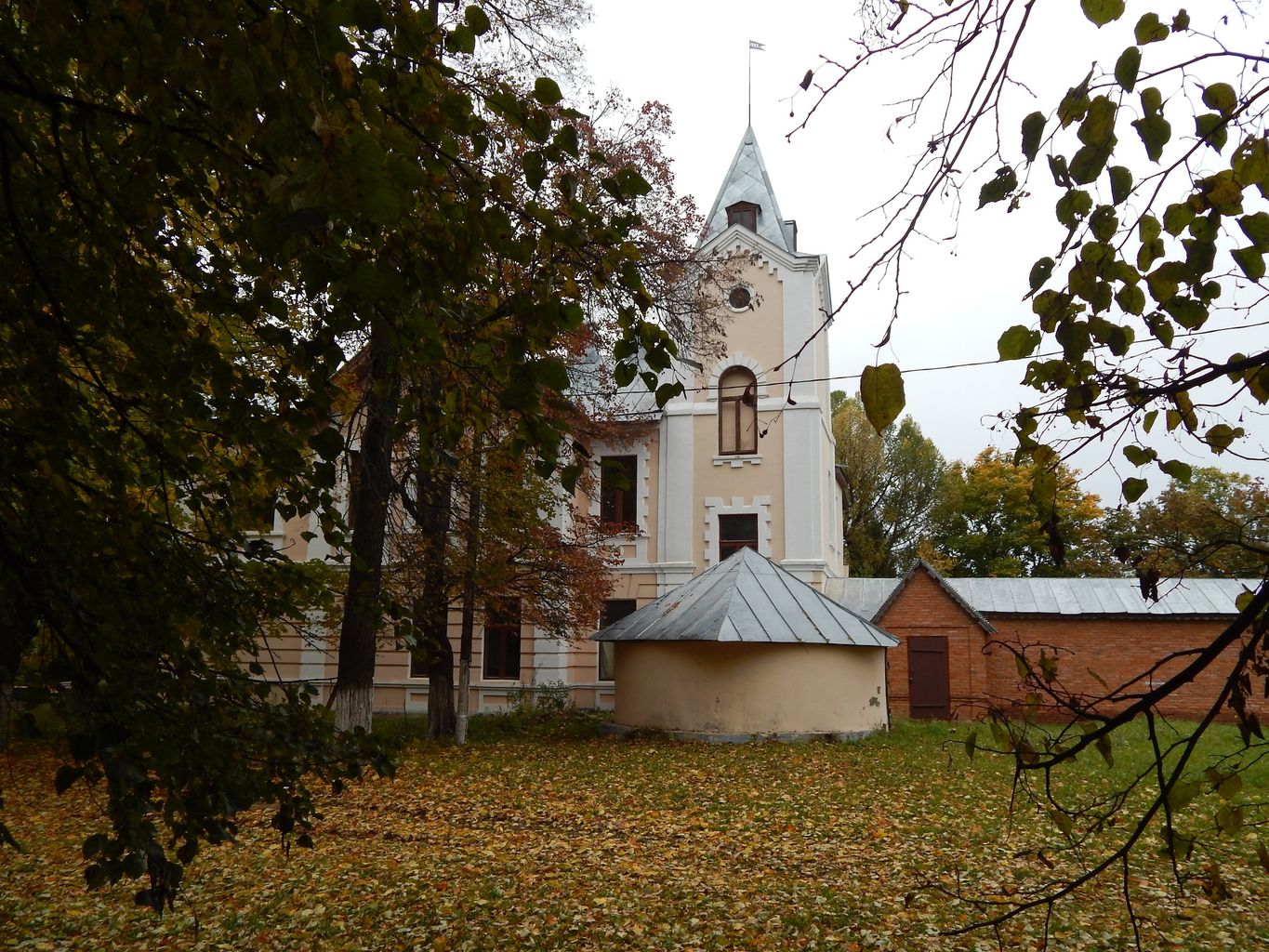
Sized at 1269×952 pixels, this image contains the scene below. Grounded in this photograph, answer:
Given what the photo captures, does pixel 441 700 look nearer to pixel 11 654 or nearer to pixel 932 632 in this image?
pixel 932 632

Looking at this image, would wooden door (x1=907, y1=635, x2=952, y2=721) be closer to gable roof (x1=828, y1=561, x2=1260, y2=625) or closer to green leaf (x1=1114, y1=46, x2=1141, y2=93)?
gable roof (x1=828, y1=561, x2=1260, y2=625)

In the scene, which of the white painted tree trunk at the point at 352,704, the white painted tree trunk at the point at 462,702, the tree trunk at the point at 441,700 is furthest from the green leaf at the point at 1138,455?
the tree trunk at the point at 441,700

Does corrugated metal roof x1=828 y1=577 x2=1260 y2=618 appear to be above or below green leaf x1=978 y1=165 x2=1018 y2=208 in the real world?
below

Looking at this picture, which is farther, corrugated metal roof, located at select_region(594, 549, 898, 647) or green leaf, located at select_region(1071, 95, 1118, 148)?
corrugated metal roof, located at select_region(594, 549, 898, 647)

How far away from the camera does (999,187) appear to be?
2.56m

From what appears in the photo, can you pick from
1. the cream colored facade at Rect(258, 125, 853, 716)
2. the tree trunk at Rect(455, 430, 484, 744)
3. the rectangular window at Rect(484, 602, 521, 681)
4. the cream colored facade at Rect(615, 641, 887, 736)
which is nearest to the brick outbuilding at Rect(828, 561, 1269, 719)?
the cream colored facade at Rect(258, 125, 853, 716)

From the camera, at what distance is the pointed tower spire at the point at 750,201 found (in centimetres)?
2406

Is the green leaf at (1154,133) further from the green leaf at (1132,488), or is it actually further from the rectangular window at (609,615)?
the rectangular window at (609,615)

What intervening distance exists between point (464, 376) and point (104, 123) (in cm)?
187

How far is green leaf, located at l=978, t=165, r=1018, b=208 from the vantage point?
2.55 m

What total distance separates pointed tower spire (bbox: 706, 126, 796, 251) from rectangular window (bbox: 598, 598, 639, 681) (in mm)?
8978

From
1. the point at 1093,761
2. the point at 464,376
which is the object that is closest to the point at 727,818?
the point at 464,376

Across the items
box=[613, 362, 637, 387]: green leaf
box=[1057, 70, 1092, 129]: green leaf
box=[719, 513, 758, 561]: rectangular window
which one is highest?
box=[719, 513, 758, 561]: rectangular window

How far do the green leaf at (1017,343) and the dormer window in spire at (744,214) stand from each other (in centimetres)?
2189
